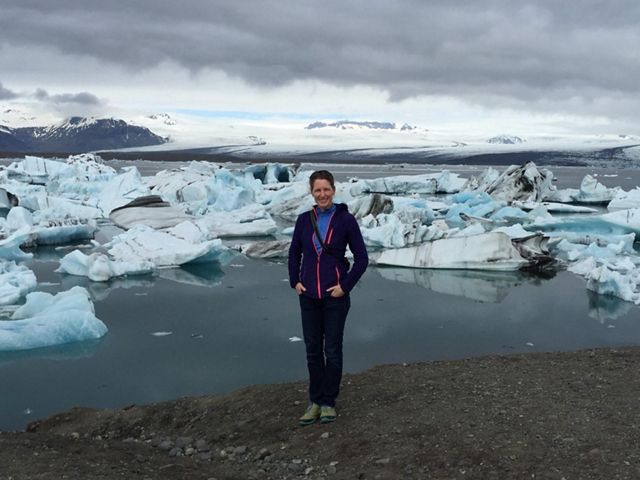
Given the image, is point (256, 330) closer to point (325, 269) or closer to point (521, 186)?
point (325, 269)

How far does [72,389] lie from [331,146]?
118 m

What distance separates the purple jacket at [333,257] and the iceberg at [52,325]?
10.3ft

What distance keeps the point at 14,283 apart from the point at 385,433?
580cm

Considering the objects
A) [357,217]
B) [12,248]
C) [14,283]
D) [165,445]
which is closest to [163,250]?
[12,248]

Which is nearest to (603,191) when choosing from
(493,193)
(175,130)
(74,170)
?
(493,193)

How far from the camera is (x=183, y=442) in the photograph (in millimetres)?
3312

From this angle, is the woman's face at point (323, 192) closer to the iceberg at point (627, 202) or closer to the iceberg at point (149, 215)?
the iceberg at point (149, 215)

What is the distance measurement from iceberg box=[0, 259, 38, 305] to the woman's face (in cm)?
506

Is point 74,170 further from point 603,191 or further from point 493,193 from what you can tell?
point 603,191

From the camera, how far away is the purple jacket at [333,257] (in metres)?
3.05

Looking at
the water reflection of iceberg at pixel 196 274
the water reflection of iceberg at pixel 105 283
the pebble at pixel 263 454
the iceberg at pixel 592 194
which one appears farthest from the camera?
the iceberg at pixel 592 194

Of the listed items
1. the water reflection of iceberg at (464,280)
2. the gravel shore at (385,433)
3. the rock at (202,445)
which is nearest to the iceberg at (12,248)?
the water reflection of iceberg at (464,280)

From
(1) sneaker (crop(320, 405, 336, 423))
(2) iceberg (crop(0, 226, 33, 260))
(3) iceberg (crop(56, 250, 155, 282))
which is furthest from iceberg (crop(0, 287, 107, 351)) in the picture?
(2) iceberg (crop(0, 226, 33, 260))

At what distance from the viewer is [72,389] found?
447cm
